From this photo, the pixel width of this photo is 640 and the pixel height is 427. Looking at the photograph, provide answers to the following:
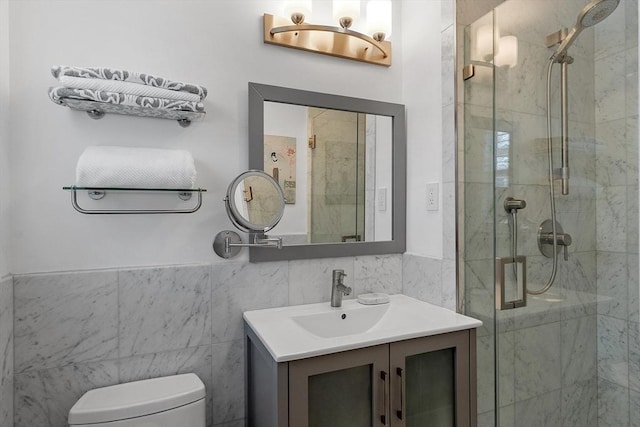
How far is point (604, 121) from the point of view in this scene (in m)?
1.18

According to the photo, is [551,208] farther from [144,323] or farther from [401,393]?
[144,323]

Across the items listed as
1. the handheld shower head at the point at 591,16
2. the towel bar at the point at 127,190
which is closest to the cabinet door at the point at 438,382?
the towel bar at the point at 127,190

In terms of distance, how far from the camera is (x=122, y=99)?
A: 47.3 inches

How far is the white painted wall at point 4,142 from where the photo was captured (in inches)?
45.3

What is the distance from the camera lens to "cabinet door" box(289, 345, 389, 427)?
1082mm

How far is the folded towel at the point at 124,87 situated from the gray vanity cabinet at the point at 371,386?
0.91 m

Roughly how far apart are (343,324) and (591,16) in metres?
1.41

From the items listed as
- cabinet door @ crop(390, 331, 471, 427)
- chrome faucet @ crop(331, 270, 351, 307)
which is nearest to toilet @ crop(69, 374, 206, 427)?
chrome faucet @ crop(331, 270, 351, 307)

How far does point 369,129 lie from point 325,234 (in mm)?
559

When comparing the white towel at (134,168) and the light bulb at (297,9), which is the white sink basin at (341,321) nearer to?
the white towel at (134,168)

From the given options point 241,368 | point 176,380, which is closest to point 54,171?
point 176,380

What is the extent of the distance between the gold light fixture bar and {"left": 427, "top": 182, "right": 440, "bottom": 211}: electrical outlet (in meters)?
0.65

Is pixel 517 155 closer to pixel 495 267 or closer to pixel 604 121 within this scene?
pixel 604 121

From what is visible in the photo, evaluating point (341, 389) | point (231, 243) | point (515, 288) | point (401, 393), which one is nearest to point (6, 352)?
point (231, 243)
